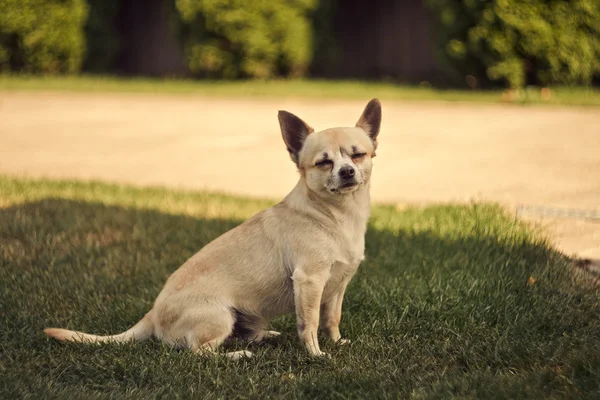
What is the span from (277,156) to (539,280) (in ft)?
16.0

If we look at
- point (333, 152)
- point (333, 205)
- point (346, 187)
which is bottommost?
point (333, 205)

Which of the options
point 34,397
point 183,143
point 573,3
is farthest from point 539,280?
point 573,3

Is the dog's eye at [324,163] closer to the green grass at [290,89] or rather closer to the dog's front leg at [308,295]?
the dog's front leg at [308,295]

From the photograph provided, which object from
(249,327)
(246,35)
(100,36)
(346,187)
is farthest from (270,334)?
(100,36)

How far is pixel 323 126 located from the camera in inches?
389

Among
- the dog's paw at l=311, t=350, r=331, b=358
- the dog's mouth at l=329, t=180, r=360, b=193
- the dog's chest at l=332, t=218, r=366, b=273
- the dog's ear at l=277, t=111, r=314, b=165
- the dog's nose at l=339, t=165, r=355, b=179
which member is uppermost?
the dog's ear at l=277, t=111, r=314, b=165

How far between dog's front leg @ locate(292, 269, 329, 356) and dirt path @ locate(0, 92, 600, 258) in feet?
7.28

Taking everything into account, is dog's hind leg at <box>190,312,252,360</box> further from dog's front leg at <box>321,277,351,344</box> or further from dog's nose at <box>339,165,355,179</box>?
dog's nose at <box>339,165,355,179</box>

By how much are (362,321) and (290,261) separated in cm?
67

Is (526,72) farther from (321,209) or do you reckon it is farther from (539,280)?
(321,209)

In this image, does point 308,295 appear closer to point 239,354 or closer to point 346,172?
point 239,354

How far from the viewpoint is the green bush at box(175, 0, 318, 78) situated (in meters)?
15.4

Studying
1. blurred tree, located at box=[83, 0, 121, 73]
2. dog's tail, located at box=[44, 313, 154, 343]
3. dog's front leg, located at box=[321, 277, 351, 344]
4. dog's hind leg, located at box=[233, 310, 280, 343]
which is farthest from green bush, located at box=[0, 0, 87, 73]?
dog's front leg, located at box=[321, 277, 351, 344]

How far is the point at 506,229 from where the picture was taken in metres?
5.07
